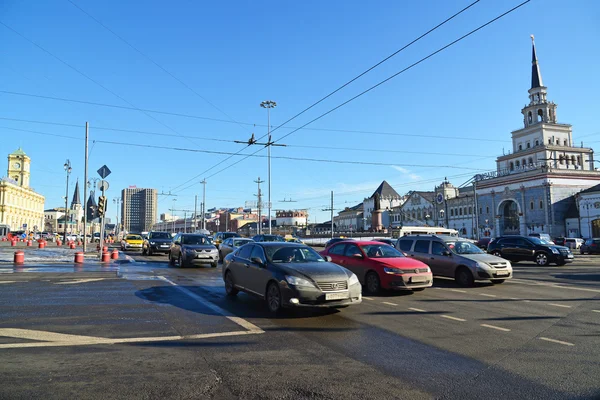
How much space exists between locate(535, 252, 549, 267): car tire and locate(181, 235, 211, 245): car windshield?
18.5 metres

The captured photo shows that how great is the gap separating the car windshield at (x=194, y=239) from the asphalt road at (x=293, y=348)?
10.4 meters

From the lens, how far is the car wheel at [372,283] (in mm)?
12234

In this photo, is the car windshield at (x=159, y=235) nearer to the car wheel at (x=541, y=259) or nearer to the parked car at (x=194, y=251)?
the parked car at (x=194, y=251)

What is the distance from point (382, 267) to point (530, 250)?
56.6ft

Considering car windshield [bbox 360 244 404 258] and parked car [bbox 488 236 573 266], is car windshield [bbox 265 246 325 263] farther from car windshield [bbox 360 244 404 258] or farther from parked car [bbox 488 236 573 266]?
parked car [bbox 488 236 573 266]

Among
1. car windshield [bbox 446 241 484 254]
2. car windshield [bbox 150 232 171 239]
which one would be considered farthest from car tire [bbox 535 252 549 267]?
car windshield [bbox 150 232 171 239]

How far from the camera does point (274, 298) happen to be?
9039mm

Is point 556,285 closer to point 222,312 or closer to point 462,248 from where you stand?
point 462,248

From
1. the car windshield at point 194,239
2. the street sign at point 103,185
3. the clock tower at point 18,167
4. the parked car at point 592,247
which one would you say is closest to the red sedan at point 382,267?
the car windshield at point 194,239

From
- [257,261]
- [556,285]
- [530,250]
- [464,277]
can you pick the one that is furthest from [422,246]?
[530,250]

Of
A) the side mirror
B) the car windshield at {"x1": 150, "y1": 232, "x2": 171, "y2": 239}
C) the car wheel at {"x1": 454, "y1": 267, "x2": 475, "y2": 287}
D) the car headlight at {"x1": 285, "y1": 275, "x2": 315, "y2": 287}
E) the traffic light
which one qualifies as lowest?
the car wheel at {"x1": 454, "y1": 267, "x2": 475, "y2": 287}

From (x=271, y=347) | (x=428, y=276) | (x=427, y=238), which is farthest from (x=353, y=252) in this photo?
(x=271, y=347)

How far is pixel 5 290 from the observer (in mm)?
11852

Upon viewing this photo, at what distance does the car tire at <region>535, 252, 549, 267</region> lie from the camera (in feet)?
79.9
